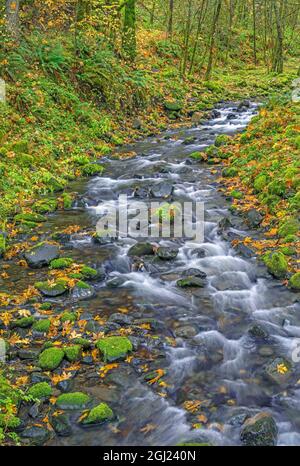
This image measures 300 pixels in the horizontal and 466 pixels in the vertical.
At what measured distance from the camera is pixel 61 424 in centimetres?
507

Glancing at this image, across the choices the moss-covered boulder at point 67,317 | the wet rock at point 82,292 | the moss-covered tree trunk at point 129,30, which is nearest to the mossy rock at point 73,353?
the moss-covered boulder at point 67,317

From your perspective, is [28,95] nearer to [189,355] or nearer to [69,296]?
[69,296]

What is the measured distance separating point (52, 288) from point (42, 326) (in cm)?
107

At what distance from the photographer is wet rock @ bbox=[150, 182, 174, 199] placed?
12133mm

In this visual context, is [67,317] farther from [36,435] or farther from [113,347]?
[36,435]

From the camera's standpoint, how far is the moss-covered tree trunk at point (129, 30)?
65.4 ft

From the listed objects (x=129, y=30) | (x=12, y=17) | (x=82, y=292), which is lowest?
(x=82, y=292)

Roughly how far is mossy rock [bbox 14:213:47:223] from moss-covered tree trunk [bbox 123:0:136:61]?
1256 centimetres

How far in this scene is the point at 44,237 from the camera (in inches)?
375

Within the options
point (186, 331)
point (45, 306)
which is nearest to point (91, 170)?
point (45, 306)

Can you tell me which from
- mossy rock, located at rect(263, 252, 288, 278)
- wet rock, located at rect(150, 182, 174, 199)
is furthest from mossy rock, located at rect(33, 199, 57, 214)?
mossy rock, located at rect(263, 252, 288, 278)

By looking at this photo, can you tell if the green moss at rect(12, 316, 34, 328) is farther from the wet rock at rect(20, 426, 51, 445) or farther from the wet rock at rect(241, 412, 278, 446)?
the wet rock at rect(241, 412, 278, 446)
